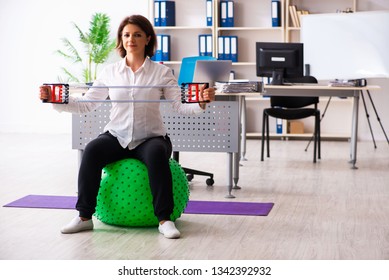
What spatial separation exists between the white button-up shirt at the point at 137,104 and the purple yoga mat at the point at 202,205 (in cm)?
66

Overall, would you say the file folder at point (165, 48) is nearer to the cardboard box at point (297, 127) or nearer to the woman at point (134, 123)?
the cardboard box at point (297, 127)

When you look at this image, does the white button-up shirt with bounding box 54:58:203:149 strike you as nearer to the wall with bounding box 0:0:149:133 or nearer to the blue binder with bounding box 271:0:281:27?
the blue binder with bounding box 271:0:281:27

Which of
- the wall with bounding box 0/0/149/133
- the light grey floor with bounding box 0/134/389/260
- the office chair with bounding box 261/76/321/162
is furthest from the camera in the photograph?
the wall with bounding box 0/0/149/133

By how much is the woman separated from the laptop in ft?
3.17

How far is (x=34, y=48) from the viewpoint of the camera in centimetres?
956

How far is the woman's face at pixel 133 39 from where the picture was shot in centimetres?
389

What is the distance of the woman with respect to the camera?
3672 mm

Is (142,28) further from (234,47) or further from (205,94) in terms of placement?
(234,47)

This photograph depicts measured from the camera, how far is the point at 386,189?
17.2 ft

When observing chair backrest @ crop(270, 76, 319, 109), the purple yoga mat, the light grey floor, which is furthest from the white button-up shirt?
chair backrest @ crop(270, 76, 319, 109)

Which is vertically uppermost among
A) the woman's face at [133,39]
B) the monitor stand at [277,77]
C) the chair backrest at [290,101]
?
Result: the woman's face at [133,39]

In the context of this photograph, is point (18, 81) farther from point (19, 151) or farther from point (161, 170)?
point (161, 170)

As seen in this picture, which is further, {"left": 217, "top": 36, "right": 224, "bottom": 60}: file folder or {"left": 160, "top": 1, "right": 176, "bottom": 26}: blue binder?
{"left": 160, "top": 1, "right": 176, "bottom": 26}: blue binder

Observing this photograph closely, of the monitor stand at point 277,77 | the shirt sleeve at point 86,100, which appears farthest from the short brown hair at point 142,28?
the monitor stand at point 277,77
